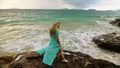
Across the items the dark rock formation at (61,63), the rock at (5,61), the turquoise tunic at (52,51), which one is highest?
the turquoise tunic at (52,51)

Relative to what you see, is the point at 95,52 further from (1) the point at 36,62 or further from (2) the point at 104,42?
(1) the point at 36,62

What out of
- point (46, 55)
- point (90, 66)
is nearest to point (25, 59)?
point (46, 55)

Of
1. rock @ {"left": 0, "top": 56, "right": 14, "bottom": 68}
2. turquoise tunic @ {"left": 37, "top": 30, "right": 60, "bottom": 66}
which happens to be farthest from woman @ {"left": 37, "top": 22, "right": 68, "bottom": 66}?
rock @ {"left": 0, "top": 56, "right": 14, "bottom": 68}

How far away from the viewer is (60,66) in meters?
5.77

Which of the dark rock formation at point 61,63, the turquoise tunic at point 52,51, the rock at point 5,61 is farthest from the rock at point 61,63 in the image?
the rock at point 5,61

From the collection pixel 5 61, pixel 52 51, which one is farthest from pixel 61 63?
pixel 5 61

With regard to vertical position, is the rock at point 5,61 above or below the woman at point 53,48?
below

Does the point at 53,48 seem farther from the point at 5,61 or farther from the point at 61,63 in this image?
the point at 5,61

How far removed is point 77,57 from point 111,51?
5.91 metres

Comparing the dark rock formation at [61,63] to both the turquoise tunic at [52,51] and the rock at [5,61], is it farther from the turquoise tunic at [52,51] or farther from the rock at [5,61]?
the rock at [5,61]

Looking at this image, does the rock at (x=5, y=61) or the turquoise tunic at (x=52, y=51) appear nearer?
the turquoise tunic at (x=52, y=51)

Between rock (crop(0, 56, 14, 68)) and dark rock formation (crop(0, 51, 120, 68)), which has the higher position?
dark rock formation (crop(0, 51, 120, 68))

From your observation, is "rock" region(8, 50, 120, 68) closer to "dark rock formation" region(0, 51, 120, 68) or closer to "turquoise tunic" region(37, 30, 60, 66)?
"dark rock formation" region(0, 51, 120, 68)

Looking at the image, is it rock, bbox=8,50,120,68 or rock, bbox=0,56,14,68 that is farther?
rock, bbox=0,56,14,68
